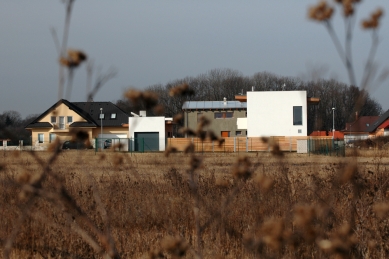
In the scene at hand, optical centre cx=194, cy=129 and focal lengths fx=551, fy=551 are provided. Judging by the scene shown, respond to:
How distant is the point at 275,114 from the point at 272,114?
286mm

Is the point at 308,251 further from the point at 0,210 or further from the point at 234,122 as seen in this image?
the point at 234,122

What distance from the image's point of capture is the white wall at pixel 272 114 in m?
51.8

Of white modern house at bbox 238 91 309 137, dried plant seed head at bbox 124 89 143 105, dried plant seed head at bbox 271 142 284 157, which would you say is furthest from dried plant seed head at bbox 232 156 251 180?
white modern house at bbox 238 91 309 137

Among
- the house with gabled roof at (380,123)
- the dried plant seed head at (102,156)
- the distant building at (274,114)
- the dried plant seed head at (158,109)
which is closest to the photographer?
the dried plant seed head at (158,109)

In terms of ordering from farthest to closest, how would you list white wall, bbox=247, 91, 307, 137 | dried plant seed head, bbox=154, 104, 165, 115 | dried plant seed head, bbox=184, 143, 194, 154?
white wall, bbox=247, 91, 307, 137
dried plant seed head, bbox=184, 143, 194, 154
dried plant seed head, bbox=154, 104, 165, 115

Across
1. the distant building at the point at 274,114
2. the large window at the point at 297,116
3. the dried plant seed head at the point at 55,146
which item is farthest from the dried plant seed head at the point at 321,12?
the large window at the point at 297,116

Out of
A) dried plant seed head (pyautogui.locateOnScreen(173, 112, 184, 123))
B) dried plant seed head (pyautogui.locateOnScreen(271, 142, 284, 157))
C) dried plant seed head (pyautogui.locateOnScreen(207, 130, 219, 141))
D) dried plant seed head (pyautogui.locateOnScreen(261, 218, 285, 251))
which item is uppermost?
dried plant seed head (pyautogui.locateOnScreen(173, 112, 184, 123))

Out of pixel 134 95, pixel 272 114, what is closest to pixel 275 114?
pixel 272 114

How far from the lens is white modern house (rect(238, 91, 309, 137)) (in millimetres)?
51656

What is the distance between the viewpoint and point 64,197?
93.4 inches

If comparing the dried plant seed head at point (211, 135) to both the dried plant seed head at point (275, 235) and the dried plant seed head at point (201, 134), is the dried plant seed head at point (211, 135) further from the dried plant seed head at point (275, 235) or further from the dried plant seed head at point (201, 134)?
the dried plant seed head at point (275, 235)

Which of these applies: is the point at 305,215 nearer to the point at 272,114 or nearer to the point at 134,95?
the point at 134,95

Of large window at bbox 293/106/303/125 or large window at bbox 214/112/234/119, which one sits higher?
large window at bbox 214/112/234/119

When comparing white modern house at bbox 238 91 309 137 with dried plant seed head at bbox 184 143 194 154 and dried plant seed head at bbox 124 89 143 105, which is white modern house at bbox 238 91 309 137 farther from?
dried plant seed head at bbox 124 89 143 105
